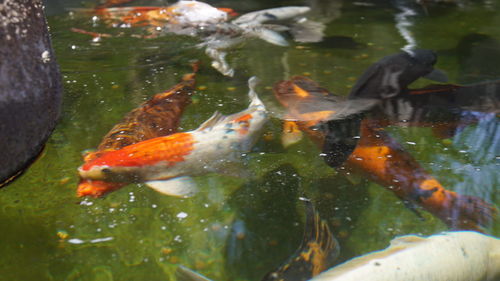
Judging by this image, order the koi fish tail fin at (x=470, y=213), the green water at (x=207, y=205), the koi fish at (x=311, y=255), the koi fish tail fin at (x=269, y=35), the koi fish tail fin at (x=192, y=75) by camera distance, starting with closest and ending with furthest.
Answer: the koi fish at (x=311, y=255) < the green water at (x=207, y=205) < the koi fish tail fin at (x=470, y=213) < the koi fish tail fin at (x=192, y=75) < the koi fish tail fin at (x=269, y=35)

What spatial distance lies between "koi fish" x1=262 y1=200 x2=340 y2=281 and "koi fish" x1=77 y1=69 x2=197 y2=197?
112 centimetres

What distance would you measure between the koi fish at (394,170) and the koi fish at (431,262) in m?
0.24

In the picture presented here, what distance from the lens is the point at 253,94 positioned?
4.14m

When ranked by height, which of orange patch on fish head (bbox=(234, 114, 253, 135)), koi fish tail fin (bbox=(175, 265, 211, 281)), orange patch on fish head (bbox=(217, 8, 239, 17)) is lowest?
orange patch on fish head (bbox=(217, 8, 239, 17))

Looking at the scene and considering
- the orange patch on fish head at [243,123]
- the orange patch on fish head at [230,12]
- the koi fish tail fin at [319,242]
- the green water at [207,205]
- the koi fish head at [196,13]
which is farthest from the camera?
the orange patch on fish head at [230,12]

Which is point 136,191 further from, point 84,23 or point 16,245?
point 84,23

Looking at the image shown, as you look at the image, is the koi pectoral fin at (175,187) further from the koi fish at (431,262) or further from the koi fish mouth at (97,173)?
the koi fish at (431,262)

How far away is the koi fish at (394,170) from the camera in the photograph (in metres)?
2.81

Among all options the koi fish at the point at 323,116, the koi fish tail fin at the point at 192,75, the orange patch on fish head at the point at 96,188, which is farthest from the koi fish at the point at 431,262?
the koi fish tail fin at the point at 192,75

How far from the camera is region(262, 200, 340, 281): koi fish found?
90.6 inches

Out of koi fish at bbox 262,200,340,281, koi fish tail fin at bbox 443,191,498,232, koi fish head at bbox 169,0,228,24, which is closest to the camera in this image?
koi fish at bbox 262,200,340,281

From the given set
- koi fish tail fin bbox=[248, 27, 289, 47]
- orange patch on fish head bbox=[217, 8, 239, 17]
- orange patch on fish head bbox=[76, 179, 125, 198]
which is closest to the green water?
orange patch on fish head bbox=[76, 179, 125, 198]

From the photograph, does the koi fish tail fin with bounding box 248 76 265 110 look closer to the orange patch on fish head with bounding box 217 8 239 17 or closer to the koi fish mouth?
the koi fish mouth

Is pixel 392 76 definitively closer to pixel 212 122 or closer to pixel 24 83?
pixel 212 122
